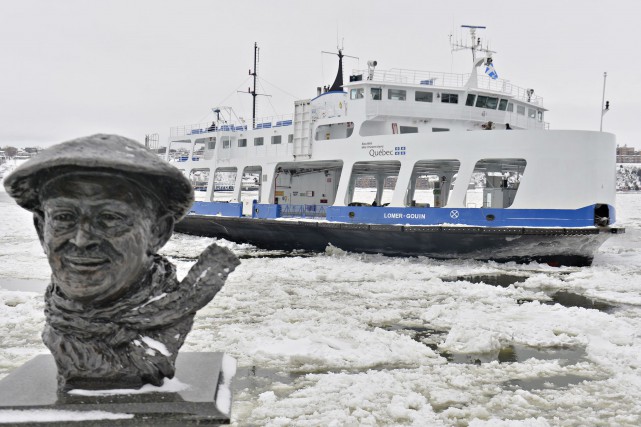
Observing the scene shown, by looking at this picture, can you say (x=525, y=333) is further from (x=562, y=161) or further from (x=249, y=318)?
(x=562, y=161)

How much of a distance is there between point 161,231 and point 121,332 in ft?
1.61

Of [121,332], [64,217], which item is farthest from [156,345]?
[64,217]

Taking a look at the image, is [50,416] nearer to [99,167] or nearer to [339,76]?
[99,167]

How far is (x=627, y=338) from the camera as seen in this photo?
609 cm

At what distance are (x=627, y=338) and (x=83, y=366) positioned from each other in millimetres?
6151

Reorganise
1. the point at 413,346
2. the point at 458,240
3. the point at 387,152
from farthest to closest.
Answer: the point at 387,152
the point at 458,240
the point at 413,346

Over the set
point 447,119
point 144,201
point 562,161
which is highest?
point 447,119

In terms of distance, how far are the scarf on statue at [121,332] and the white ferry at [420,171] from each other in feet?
33.4

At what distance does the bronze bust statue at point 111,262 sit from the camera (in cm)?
203

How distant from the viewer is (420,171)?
1812cm

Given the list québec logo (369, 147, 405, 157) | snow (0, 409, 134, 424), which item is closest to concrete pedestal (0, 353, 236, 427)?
snow (0, 409, 134, 424)

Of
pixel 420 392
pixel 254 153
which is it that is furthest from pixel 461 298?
pixel 254 153

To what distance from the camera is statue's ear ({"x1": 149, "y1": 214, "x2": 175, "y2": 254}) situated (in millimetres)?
2367

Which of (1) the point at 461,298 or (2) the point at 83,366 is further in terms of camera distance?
(1) the point at 461,298
